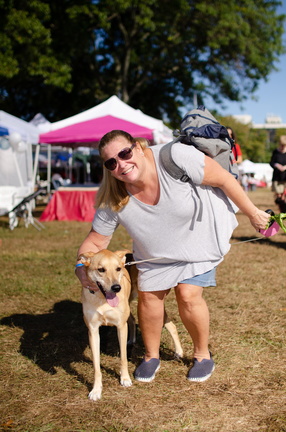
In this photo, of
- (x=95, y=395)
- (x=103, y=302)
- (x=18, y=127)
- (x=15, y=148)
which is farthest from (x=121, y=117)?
(x=95, y=395)

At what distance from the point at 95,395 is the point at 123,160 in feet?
5.17

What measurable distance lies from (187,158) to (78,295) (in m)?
3.11

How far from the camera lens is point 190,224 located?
3096 mm

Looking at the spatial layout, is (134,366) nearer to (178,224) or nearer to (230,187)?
(178,224)

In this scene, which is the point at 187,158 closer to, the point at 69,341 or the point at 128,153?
the point at 128,153

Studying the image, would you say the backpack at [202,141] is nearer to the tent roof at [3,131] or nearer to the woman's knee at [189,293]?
the woman's knee at [189,293]

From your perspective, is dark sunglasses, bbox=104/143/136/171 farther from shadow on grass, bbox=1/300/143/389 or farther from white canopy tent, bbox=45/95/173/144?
white canopy tent, bbox=45/95/173/144

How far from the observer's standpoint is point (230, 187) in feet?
9.91

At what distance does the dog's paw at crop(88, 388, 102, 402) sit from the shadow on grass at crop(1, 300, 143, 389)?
189 millimetres

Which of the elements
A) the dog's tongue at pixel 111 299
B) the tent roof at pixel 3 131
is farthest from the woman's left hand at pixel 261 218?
the tent roof at pixel 3 131

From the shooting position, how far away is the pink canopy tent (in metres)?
13.1

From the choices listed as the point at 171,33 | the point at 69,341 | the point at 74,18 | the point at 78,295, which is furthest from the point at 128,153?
the point at 171,33

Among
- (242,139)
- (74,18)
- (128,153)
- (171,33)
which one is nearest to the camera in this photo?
(128,153)

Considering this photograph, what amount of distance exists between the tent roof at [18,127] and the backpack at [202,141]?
32.0 ft
